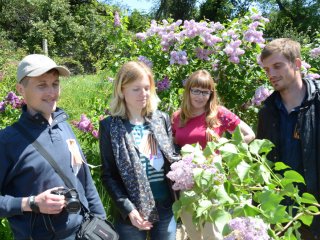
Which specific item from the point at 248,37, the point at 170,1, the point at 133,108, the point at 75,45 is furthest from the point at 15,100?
the point at 170,1

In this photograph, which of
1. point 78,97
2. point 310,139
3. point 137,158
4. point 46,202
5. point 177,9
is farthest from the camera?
point 177,9

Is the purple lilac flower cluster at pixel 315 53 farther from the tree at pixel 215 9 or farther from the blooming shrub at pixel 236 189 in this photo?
the tree at pixel 215 9

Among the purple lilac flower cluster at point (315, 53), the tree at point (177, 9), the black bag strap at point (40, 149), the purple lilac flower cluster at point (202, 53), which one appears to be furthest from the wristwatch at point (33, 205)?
the tree at point (177, 9)

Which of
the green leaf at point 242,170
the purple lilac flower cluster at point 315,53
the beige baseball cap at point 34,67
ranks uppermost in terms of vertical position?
the purple lilac flower cluster at point 315,53

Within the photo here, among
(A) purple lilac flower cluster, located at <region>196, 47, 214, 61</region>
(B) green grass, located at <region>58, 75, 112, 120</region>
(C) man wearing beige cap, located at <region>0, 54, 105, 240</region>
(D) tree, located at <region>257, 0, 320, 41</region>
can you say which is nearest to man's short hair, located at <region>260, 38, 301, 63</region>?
(C) man wearing beige cap, located at <region>0, 54, 105, 240</region>

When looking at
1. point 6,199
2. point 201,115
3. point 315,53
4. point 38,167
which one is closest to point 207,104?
point 201,115

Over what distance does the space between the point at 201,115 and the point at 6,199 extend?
1.33m

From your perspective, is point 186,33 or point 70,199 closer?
point 70,199

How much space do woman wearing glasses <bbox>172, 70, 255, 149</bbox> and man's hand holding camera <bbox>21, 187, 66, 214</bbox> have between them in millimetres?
1029

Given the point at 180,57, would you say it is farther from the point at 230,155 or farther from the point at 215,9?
the point at 215,9

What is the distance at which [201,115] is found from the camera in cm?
256

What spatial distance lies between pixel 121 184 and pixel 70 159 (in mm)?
444

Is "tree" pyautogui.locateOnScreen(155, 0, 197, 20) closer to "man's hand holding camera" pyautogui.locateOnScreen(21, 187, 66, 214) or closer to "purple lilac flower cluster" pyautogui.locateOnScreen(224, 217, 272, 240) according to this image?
"man's hand holding camera" pyautogui.locateOnScreen(21, 187, 66, 214)

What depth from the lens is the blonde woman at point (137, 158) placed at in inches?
82.7
